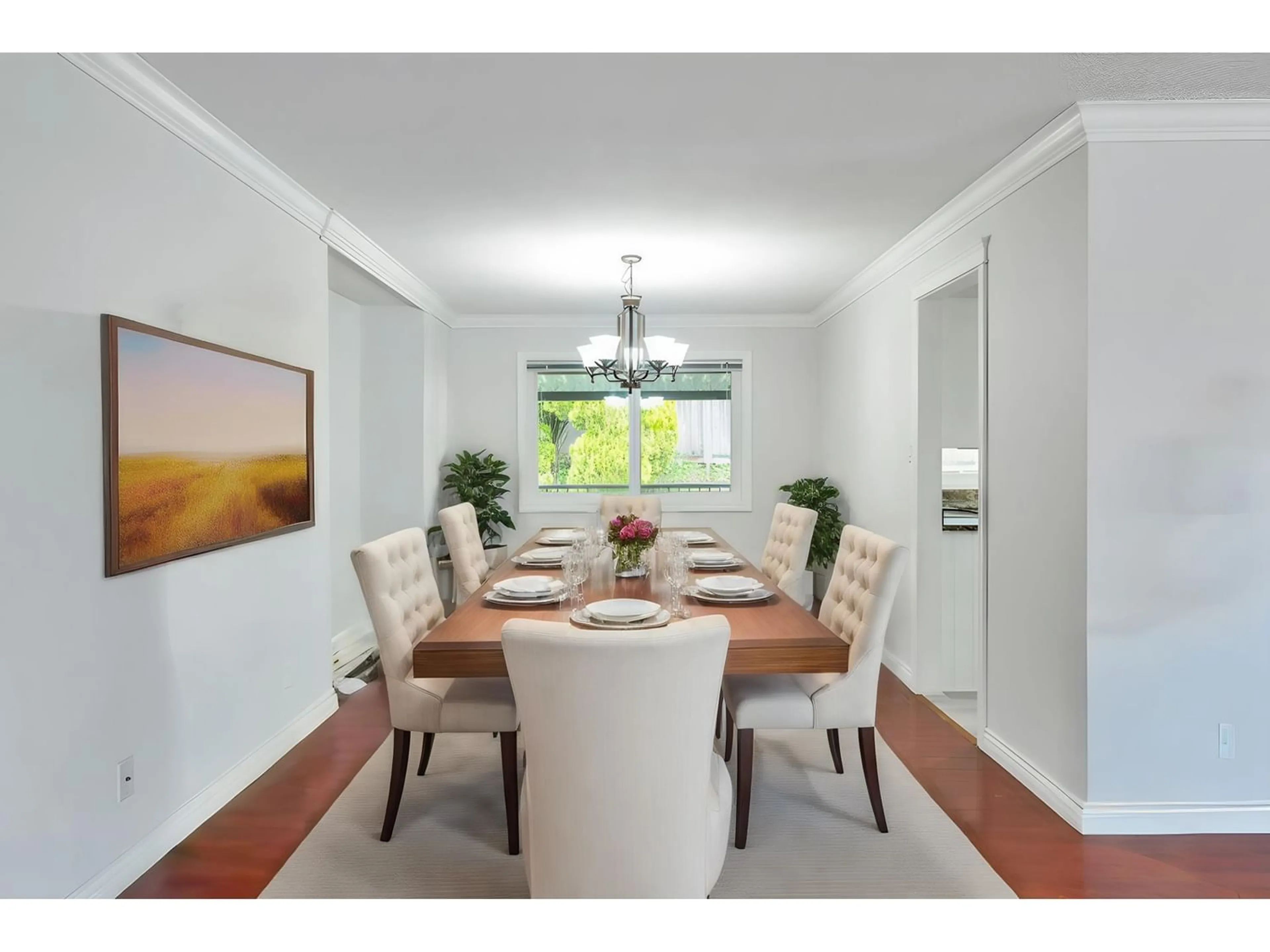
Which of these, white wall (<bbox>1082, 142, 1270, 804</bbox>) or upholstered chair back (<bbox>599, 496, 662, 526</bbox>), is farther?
upholstered chair back (<bbox>599, 496, 662, 526</bbox>)

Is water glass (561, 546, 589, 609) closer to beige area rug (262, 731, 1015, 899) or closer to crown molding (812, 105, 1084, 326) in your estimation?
beige area rug (262, 731, 1015, 899)

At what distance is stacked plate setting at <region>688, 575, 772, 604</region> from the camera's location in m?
2.54

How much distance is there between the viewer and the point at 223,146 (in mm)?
2656

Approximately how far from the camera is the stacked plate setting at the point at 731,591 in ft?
8.34

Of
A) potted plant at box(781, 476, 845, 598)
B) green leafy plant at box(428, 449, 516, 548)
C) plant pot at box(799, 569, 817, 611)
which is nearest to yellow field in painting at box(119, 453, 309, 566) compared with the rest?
green leafy plant at box(428, 449, 516, 548)

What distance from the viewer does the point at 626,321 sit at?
399cm

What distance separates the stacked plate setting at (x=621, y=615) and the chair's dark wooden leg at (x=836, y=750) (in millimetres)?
1181

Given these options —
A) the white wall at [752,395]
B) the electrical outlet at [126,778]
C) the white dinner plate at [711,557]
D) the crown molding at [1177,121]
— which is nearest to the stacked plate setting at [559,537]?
the white dinner plate at [711,557]

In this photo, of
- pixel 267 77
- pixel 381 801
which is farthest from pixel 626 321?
pixel 381 801

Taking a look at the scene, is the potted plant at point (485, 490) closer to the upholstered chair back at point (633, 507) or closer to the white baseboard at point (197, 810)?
the upholstered chair back at point (633, 507)

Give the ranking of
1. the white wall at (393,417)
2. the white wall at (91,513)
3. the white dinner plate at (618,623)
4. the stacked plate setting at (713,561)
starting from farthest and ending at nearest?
the white wall at (393,417) < the stacked plate setting at (713,561) < the white dinner plate at (618,623) < the white wall at (91,513)

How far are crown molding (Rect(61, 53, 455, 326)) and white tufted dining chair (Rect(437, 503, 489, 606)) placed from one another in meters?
1.47

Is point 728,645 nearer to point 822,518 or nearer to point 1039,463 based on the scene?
point 1039,463
